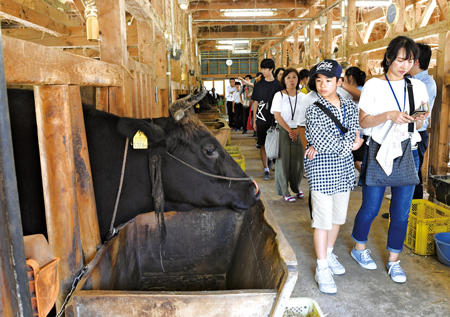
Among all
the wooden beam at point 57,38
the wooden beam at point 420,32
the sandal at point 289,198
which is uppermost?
the wooden beam at point 57,38

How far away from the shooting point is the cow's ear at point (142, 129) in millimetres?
2102

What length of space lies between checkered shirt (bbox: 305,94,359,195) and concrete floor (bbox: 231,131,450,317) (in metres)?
0.81

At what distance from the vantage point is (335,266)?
10.7ft

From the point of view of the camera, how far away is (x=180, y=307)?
165 cm

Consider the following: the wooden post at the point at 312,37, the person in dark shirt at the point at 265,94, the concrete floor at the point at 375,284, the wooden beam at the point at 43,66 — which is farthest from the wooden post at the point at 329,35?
A: the wooden beam at the point at 43,66

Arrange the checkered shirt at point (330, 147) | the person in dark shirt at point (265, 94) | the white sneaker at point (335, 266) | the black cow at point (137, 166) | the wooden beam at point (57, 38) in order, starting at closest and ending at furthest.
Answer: the black cow at point (137, 166) → the checkered shirt at point (330, 147) → the white sneaker at point (335, 266) → the person in dark shirt at point (265, 94) → the wooden beam at point (57, 38)

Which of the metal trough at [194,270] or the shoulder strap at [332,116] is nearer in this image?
the metal trough at [194,270]

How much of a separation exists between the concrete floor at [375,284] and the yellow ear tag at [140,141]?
1.69 m

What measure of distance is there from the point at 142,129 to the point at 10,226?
125 cm

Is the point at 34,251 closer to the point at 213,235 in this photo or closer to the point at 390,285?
the point at 213,235

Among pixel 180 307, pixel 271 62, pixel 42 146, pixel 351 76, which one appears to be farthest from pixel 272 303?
pixel 271 62

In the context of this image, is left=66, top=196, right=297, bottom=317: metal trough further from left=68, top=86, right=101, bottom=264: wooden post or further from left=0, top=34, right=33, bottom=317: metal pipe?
left=0, top=34, right=33, bottom=317: metal pipe

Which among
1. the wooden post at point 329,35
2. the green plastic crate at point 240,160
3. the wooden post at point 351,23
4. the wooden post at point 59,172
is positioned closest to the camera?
the wooden post at point 59,172

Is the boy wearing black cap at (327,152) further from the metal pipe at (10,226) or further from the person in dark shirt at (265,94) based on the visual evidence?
the person in dark shirt at (265,94)
